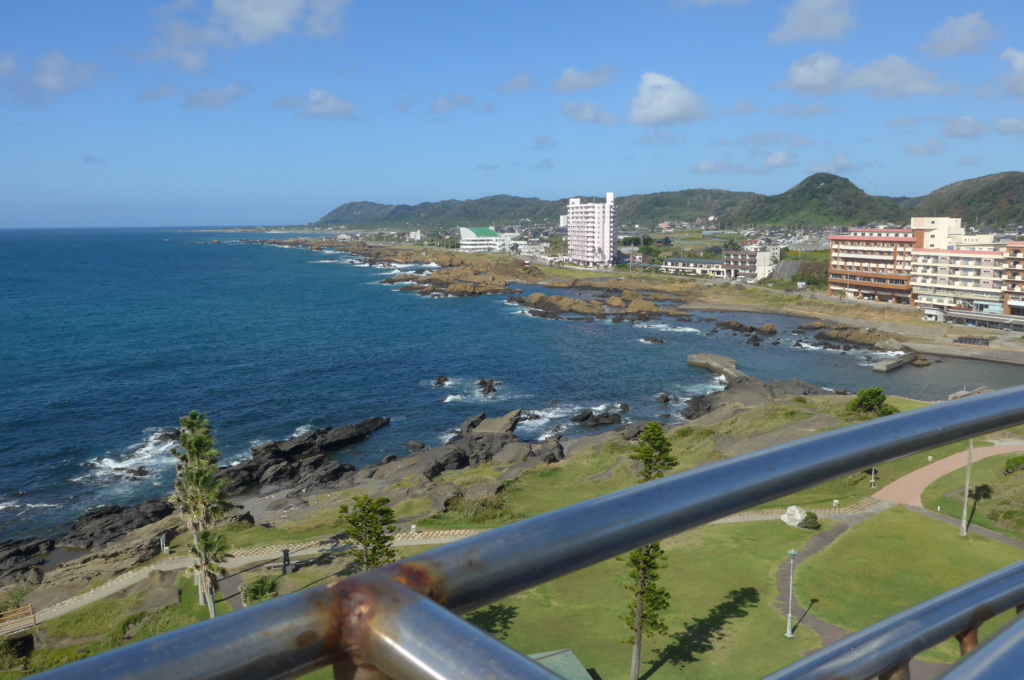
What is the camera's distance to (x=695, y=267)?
68750 millimetres

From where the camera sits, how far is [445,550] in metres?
0.68

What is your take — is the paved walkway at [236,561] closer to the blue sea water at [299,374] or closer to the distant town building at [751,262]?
the blue sea water at [299,374]

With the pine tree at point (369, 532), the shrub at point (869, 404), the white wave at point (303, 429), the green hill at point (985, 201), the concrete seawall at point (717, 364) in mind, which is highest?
the green hill at point (985, 201)

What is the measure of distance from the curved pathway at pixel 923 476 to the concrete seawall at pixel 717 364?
27868 mm

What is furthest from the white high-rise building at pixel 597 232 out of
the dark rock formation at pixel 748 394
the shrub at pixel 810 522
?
the shrub at pixel 810 522

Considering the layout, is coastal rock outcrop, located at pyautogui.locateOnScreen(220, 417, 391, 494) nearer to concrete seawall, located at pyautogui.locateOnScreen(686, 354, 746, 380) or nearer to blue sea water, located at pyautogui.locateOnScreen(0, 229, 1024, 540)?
blue sea water, located at pyautogui.locateOnScreen(0, 229, 1024, 540)

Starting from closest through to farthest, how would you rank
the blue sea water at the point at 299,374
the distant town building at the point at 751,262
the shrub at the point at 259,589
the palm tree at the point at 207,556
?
the shrub at the point at 259,589, the palm tree at the point at 207,556, the blue sea water at the point at 299,374, the distant town building at the point at 751,262

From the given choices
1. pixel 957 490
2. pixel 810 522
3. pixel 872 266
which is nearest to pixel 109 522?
pixel 810 522

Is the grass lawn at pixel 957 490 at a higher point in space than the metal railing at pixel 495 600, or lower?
lower

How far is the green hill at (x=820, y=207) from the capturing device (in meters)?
134

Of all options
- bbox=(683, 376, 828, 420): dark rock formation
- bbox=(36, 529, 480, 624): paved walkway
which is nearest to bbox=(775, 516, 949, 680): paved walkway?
bbox=(36, 529, 480, 624): paved walkway

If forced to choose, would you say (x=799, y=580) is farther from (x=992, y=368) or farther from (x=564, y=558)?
(x=992, y=368)

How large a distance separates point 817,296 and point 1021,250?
1414cm

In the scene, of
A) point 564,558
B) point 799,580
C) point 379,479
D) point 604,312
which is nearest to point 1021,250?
point 604,312
